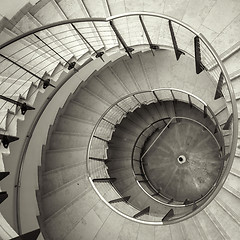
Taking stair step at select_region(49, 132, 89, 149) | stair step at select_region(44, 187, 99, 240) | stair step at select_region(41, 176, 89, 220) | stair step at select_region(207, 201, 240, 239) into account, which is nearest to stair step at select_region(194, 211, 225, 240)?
stair step at select_region(207, 201, 240, 239)

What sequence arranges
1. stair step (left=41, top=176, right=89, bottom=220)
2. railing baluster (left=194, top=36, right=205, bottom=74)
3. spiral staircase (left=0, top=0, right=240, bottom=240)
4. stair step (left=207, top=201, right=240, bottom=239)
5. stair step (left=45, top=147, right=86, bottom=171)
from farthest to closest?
stair step (left=45, top=147, right=86, bottom=171)
stair step (left=41, top=176, right=89, bottom=220)
stair step (left=207, top=201, right=240, bottom=239)
spiral staircase (left=0, top=0, right=240, bottom=240)
railing baluster (left=194, top=36, right=205, bottom=74)

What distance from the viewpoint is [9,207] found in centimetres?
599

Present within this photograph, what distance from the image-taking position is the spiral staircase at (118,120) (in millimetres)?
5020

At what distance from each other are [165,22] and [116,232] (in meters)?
5.02

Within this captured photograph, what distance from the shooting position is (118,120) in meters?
8.93

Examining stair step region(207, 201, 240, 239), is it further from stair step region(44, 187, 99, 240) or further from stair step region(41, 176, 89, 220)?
stair step region(41, 176, 89, 220)

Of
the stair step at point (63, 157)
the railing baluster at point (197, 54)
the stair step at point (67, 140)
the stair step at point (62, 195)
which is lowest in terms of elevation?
the stair step at point (62, 195)

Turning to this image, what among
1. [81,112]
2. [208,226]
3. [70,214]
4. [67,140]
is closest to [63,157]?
[67,140]

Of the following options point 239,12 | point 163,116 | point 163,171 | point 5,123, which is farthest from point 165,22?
point 163,171

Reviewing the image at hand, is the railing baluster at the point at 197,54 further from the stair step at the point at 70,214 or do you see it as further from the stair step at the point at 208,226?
the stair step at the point at 70,214

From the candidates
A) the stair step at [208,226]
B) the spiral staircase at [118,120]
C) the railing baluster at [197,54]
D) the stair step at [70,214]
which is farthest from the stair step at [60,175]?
the railing baluster at [197,54]

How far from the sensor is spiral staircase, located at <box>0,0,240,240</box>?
16.5 feet

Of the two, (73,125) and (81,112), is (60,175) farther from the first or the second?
(81,112)

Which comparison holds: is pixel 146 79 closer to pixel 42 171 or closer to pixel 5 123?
pixel 42 171
